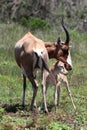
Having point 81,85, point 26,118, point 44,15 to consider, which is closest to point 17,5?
point 44,15

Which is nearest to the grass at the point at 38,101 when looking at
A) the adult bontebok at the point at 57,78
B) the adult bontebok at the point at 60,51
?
the adult bontebok at the point at 57,78

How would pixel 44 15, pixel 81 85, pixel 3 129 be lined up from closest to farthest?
pixel 3 129 < pixel 81 85 < pixel 44 15

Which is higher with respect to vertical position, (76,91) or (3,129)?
(3,129)

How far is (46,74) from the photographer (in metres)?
10.3

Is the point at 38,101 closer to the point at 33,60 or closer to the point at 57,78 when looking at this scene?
the point at 57,78

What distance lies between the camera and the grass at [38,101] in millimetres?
8125

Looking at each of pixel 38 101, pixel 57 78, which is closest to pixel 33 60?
pixel 57 78

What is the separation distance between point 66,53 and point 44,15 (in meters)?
23.3

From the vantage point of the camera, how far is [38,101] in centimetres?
1143

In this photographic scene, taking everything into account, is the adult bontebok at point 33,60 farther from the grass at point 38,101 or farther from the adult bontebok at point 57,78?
the grass at point 38,101

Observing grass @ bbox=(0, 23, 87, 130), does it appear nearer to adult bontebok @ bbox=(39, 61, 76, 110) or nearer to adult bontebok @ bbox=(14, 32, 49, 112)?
adult bontebok @ bbox=(39, 61, 76, 110)

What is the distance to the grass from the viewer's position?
812cm

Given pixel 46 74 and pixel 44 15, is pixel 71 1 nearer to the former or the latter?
pixel 44 15

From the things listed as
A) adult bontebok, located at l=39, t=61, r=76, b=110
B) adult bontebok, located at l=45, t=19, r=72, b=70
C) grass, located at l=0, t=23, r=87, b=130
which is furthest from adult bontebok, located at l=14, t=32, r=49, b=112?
adult bontebok, located at l=45, t=19, r=72, b=70
